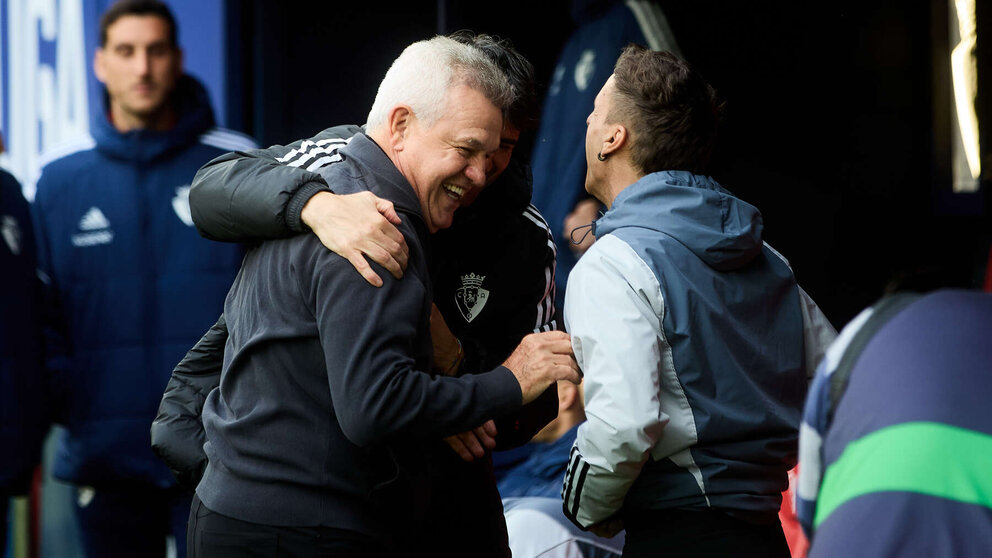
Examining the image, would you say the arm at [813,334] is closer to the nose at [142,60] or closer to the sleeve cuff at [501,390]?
the sleeve cuff at [501,390]

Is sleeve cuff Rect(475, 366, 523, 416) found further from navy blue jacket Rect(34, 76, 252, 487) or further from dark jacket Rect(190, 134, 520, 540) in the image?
navy blue jacket Rect(34, 76, 252, 487)

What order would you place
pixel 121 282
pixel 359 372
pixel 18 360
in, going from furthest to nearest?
pixel 121 282, pixel 18 360, pixel 359 372

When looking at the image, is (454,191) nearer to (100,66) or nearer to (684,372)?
(684,372)

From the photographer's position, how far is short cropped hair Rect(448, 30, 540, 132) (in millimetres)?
1857

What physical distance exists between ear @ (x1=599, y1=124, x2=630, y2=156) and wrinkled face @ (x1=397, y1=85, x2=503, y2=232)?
0.84 feet

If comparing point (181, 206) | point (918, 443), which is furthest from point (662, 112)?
point (181, 206)

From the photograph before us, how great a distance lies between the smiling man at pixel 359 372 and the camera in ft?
5.07

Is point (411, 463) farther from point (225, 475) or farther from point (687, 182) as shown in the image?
point (687, 182)

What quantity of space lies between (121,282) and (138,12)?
0.98 m

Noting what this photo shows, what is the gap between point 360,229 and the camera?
1.54 meters

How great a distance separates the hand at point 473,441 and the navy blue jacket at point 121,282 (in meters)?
1.99

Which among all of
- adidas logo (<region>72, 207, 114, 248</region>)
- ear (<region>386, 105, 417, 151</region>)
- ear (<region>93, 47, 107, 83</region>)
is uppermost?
ear (<region>386, 105, 417, 151</region>)

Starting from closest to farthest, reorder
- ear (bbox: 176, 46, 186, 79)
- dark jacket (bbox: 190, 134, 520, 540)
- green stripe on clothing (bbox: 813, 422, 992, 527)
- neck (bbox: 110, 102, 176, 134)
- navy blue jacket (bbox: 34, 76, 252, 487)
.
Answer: green stripe on clothing (bbox: 813, 422, 992, 527)
dark jacket (bbox: 190, 134, 520, 540)
navy blue jacket (bbox: 34, 76, 252, 487)
neck (bbox: 110, 102, 176, 134)
ear (bbox: 176, 46, 186, 79)

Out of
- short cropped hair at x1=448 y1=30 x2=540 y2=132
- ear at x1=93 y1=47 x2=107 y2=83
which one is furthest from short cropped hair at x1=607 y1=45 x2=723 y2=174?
ear at x1=93 y1=47 x2=107 y2=83
